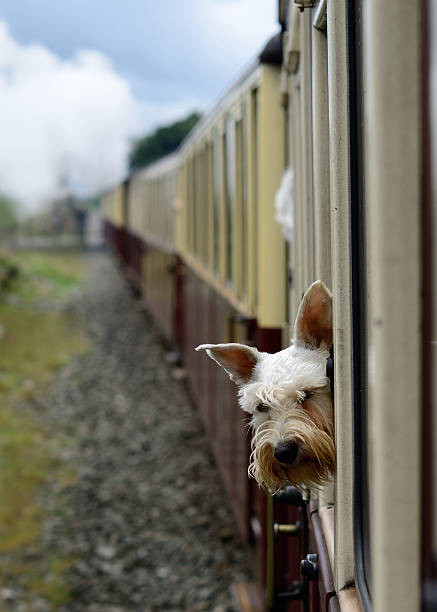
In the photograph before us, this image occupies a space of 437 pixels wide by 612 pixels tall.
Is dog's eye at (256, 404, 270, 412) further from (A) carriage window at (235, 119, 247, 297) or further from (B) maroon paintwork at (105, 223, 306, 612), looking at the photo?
(A) carriage window at (235, 119, 247, 297)

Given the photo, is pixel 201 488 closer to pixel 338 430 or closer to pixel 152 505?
pixel 152 505

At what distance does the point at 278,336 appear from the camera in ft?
12.2

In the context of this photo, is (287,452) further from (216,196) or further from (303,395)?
(216,196)

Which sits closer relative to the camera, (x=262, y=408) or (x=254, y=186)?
(x=262, y=408)

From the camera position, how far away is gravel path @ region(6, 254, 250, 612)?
499 cm

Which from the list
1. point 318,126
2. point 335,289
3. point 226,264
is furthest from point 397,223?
point 226,264

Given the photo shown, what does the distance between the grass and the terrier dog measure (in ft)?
12.4

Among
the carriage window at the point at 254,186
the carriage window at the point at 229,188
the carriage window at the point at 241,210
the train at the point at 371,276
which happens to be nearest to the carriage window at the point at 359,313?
the train at the point at 371,276

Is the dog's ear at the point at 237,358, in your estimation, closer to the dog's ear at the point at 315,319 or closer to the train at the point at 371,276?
the dog's ear at the point at 315,319

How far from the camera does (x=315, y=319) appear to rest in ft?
5.19

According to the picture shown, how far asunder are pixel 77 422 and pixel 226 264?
4.10m

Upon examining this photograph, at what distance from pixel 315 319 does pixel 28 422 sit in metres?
7.45

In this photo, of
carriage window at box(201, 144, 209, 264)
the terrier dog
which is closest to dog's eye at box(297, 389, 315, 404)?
the terrier dog

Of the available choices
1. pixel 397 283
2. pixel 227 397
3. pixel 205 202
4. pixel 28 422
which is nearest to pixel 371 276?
pixel 397 283
